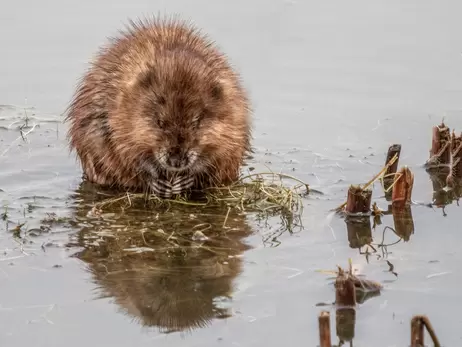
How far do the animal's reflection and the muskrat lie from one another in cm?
29

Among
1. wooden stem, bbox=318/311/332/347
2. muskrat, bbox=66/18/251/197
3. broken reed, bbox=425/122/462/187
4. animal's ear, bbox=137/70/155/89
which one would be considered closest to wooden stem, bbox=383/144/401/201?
broken reed, bbox=425/122/462/187

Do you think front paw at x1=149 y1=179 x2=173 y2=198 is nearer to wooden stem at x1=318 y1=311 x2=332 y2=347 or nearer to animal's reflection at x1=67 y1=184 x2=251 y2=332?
animal's reflection at x1=67 y1=184 x2=251 y2=332

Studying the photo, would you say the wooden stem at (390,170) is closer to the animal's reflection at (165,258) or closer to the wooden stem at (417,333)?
the animal's reflection at (165,258)

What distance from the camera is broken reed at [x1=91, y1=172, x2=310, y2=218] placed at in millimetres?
6562

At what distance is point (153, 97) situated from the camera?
6613mm

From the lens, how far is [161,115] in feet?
21.5

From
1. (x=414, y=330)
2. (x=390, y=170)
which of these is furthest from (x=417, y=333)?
(x=390, y=170)

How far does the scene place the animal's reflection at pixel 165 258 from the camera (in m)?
5.05

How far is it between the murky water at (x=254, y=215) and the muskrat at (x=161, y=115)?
0.30 metres

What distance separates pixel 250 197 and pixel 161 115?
77 cm

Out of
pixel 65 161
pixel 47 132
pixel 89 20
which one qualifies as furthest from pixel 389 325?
pixel 89 20

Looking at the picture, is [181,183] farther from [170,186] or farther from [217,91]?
[217,91]

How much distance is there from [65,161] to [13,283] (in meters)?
2.44

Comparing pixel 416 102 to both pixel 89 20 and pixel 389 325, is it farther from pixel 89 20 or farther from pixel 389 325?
pixel 389 325
